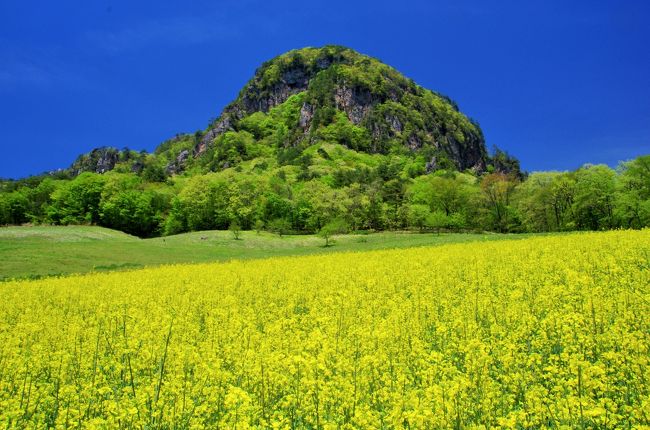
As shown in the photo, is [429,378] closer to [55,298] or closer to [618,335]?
[618,335]

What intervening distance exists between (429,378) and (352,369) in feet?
3.97

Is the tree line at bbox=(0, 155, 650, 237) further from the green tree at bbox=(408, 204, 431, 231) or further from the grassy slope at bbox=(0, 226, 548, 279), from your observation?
the grassy slope at bbox=(0, 226, 548, 279)

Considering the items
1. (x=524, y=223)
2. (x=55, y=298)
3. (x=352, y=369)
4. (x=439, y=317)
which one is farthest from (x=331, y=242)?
(x=352, y=369)

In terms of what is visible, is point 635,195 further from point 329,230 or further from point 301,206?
point 301,206

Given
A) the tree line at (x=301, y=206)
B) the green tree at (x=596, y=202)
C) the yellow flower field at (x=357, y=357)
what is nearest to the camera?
the yellow flower field at (x=357, y=357)

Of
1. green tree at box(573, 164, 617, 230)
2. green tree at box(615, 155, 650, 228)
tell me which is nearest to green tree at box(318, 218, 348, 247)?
green tree at box(573, 164, 617, 230)

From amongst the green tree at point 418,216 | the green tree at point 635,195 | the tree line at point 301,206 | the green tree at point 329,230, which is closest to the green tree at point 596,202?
the green tree at point 635,195

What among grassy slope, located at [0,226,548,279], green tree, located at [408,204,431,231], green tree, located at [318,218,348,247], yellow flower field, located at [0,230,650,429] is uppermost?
green tree, located at [408,204,431,231]

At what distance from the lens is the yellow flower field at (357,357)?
17.6 ft

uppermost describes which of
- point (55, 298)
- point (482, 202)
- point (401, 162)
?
point (401, 162)

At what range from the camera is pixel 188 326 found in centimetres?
1149

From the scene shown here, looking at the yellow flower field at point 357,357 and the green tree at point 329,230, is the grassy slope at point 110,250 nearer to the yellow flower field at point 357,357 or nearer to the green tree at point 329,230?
the green tree at point 329,230

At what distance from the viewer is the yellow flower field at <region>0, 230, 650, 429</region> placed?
212 inches

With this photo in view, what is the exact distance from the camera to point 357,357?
26.7 ft
